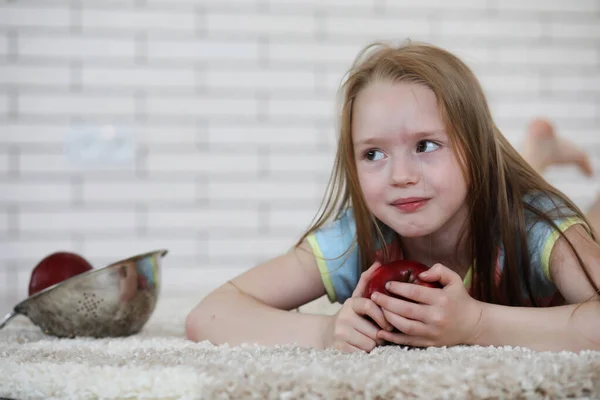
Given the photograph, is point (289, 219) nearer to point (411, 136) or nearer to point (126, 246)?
point (126, 246)

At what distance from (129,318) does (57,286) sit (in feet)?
0.45

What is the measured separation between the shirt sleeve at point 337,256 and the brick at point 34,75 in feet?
5.71

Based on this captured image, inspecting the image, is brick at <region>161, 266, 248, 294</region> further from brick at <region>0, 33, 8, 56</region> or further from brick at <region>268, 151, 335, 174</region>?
brick at <region>0, 33, 8, 56</region>

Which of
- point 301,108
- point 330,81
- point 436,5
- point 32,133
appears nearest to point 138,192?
point 32,133

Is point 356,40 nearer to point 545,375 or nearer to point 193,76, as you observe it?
point 193,76

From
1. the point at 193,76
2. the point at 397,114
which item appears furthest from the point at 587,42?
the point at 397,114

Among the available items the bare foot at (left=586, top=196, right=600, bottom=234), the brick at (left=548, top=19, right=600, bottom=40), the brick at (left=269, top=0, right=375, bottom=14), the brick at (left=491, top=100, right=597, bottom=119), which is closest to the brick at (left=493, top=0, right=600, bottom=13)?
the brick at (left=548, top=19, right=600, bottom=40)

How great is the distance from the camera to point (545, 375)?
0.72 m

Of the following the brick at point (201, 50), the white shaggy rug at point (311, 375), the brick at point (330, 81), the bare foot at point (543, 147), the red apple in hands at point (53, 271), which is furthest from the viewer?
the brick at point (330, 81)

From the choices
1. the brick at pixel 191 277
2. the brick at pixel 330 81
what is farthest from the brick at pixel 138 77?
the brick at pixel 191 277

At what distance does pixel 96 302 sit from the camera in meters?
1.24

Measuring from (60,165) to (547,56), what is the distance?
1934 millimetres

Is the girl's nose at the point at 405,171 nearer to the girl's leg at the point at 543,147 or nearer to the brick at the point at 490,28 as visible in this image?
the girl's leg at the point at 543,147

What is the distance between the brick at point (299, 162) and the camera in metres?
2.84
